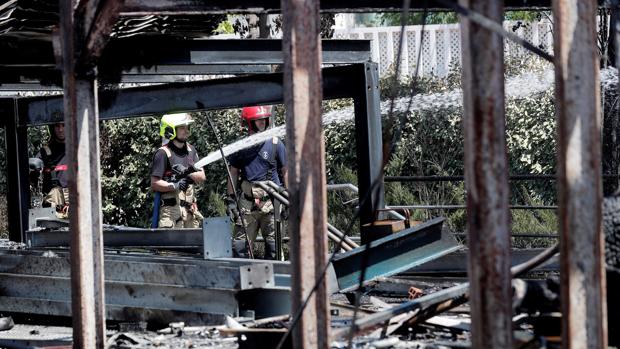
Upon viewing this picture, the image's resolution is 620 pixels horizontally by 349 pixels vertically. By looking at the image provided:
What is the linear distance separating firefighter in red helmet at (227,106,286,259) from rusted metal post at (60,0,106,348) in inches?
202

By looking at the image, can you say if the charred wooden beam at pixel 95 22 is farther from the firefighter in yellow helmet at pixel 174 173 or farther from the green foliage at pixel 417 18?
the green foliage at pixel 417 18

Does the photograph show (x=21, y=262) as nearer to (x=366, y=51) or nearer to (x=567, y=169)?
(x=366, y=51)

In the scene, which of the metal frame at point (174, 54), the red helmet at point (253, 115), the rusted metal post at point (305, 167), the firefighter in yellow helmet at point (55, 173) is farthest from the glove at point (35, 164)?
the rusted metal post at point (305, 167)

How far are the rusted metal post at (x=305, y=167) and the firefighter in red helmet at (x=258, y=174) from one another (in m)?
6.85

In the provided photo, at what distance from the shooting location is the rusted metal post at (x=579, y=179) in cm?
518

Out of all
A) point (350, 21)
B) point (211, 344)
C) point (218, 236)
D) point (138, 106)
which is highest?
point (350, 21)

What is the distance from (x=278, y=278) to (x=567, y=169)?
3909 millimetres

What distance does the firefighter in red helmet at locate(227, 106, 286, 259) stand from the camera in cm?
1319

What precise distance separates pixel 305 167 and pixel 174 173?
7.29m

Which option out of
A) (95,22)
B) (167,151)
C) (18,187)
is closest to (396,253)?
(95,22)

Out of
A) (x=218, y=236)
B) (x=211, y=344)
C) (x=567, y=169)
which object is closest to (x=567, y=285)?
(x=567, y=169)

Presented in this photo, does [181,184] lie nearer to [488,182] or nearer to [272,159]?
[272,159]

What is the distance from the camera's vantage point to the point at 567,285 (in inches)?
205

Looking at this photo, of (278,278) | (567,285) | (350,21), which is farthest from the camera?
(350,21)
